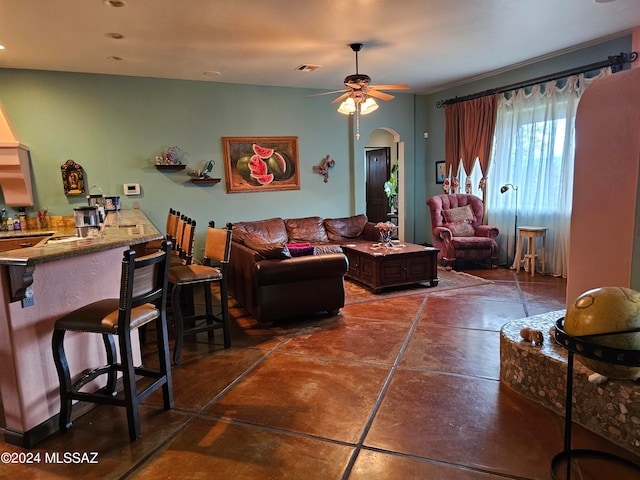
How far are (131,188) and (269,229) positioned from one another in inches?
79.0

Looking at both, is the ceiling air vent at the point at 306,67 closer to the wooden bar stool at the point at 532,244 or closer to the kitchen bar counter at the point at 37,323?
the wooden bar stool at the point at 532,244

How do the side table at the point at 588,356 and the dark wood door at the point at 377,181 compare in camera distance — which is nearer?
the side table at the point at 588,356

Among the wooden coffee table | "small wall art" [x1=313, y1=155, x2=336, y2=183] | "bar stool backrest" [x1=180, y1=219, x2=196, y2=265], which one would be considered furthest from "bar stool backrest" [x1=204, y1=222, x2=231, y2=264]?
"small wall art" [x1=313, y1=155, x2=336, y2=183]

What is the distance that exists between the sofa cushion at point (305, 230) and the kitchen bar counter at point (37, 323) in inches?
147

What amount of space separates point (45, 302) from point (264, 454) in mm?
1420

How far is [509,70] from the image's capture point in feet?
18.8

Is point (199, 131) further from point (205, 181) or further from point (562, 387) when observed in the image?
point (562, 387)

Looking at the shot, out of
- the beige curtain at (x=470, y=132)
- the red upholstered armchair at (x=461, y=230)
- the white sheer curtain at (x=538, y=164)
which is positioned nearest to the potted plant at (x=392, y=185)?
the beige curtain at (x=470, y=132)

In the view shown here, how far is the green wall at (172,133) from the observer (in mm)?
5004

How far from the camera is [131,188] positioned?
5484 millimetres

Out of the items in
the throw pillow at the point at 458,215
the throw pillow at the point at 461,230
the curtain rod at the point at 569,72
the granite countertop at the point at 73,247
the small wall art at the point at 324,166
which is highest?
the curtain rod at the point at 569,72

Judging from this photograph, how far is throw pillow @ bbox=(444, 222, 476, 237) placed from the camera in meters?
5.99

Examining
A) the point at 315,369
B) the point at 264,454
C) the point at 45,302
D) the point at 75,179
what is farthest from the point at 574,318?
the point at 75,179

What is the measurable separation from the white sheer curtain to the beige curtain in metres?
0.12
